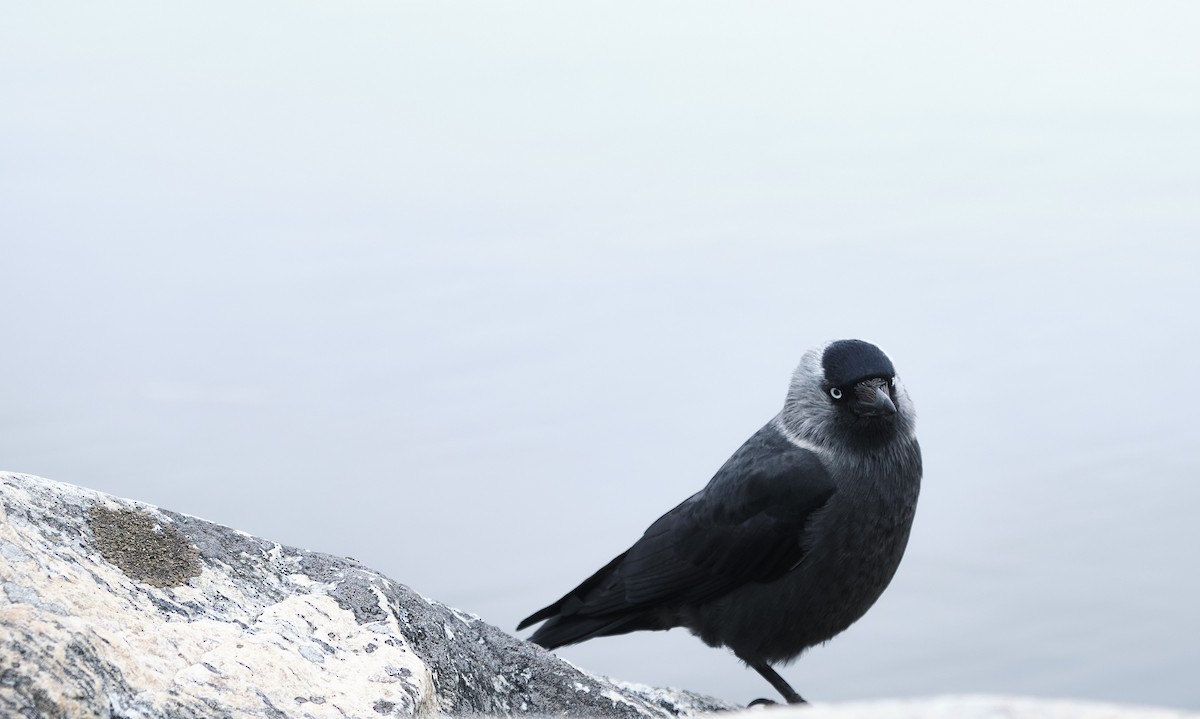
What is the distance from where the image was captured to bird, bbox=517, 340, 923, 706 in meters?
4.46

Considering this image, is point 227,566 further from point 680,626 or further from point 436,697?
point 680,626

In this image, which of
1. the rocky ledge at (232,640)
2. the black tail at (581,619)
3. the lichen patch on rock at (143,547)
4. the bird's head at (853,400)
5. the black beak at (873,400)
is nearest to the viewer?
the rocky ledge at (232,640)

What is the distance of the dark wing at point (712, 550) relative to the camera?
4.54 meters

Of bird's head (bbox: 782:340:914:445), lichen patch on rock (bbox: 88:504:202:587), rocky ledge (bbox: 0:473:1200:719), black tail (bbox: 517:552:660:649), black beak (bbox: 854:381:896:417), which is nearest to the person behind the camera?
rocky ledge (bbox: 0:473:1200:719)

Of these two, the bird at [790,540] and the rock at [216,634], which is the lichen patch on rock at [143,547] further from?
the bird at [790,540]

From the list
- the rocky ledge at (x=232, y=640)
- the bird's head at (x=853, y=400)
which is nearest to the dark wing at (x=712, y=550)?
the bird's head at (x=853, y=400)

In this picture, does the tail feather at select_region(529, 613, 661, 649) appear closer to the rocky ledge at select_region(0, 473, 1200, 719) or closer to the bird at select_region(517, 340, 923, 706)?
the bird at select_region(517, 340, 923, 706)

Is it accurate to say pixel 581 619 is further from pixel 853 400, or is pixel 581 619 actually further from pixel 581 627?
pixel 853 400

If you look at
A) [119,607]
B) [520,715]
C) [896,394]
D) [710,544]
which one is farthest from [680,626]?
[119,607]

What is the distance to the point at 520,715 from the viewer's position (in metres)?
3.38

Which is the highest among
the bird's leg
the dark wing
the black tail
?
the dark wing

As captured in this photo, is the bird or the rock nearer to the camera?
the rock

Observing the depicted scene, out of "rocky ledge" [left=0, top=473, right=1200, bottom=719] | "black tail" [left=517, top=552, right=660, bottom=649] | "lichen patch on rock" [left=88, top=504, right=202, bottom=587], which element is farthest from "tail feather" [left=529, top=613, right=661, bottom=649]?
"lichen patch on rock" [left=88, top=504, right=202, bottom=587]

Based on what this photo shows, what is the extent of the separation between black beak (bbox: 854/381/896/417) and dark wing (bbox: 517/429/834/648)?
0.27 meters
